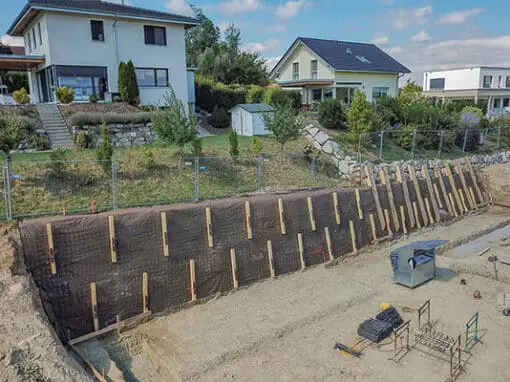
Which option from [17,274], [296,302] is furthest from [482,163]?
[17,274]

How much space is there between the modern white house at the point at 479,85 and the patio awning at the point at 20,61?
43.3m

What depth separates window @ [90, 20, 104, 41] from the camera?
79.4ft

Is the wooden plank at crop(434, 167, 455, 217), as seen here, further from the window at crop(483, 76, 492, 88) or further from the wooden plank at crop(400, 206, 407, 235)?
the window at crop(483, 76, 492, 88)

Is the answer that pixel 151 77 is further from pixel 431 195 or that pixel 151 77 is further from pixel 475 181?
pixel 475 181

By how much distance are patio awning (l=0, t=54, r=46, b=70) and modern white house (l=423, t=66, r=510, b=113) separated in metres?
43.3

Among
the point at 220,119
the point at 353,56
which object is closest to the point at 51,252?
the point at 220,119

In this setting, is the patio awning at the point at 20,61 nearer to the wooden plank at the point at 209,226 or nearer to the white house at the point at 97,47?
the white house at the point at 97,47

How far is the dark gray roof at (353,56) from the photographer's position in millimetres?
33969

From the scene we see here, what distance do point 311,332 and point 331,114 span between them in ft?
50.9

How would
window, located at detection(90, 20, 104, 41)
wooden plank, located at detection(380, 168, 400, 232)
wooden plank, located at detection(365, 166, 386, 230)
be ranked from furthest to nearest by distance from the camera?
window, located at detection(90, 20, 104, 41) < wooden plank, located at detection(380, 168, 400, 232) < wooden plank, located at detection(365, 166, 386, 230)

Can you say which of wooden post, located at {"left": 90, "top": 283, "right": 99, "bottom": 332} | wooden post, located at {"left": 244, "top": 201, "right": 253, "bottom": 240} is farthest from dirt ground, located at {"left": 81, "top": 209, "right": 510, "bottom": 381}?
wooden post, located at {"left": 244, "top": 201, "right": 253, "bottom": 240}

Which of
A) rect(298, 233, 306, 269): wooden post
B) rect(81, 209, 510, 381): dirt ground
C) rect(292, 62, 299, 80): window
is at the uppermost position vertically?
rect(292, 62, 299, 80): window

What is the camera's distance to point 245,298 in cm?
1145

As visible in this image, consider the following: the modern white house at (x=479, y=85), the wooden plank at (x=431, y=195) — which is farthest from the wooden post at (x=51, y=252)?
the modern white house at (x=479, y=85)
